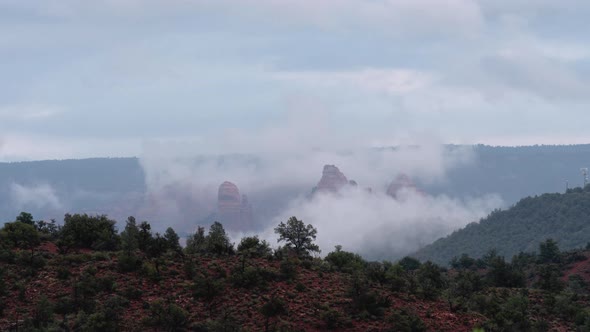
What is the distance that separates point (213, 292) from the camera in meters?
54.6

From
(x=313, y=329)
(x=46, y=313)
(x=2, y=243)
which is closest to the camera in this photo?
(x=46, y=313)

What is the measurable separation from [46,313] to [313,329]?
54.6 ft

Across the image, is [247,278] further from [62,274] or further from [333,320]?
[62,274]

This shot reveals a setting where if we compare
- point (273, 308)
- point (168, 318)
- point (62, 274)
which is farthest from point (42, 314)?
point (273, 308)

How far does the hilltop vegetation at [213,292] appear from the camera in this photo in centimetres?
5034

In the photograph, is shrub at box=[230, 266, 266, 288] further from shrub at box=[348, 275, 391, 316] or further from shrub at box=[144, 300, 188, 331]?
shrub at box=[144, 300, 188, 331]

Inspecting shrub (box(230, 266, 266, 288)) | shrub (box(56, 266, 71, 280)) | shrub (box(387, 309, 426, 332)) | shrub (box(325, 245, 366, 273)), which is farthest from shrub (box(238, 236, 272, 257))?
shrub (box(387, 309, 426, 332))

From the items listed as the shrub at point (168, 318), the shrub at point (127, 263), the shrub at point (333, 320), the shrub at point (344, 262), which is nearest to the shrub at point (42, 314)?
the shrub at point (168, 318)

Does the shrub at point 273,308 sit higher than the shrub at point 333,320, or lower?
higher

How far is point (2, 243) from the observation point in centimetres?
6084

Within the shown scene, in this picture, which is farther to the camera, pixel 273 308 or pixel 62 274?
pixel 62 274

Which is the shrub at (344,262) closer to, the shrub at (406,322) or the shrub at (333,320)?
the shrub at (406,322)

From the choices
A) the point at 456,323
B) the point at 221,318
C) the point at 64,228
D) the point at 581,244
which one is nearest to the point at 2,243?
the point at 64,228

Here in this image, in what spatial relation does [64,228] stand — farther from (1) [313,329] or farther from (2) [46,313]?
(1) [313,329]
